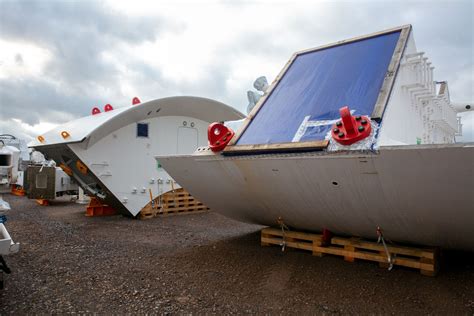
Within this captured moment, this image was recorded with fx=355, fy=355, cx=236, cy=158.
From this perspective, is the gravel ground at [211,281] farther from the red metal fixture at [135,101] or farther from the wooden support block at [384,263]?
the red metal fixture at [135,101]

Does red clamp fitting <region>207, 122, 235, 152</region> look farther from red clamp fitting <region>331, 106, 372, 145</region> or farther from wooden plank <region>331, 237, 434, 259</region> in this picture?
wooden plank <region>331, 237, 434, 259</region>

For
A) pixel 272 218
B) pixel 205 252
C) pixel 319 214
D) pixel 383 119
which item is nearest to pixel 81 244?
pixel 205 252

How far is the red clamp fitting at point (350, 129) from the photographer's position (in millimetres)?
3154

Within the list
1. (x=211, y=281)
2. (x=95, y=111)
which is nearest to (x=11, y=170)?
(x=95, y=111)

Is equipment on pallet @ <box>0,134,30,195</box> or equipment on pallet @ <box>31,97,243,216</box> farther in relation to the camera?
equipment on pallet @ <box>0,134,30,195</box>

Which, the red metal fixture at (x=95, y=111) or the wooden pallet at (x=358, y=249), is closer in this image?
the wooden pallet at (x=358, y=249)

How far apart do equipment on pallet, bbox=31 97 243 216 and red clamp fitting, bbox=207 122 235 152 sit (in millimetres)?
3780

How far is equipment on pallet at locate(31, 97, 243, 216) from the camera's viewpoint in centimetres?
754

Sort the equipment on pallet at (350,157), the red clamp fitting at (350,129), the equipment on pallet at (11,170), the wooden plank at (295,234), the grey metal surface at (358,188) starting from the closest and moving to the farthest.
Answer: the grey metal surface at (358,188)
the equipment on pallet at (350,157)
the red clamp fitting at (350,129)
the wooden plank at (295,234)
the equipment on pallet at (11,170)

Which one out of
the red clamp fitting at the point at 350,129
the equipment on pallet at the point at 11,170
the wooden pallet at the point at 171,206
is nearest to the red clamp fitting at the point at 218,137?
the red clamp fitting at the point at 350,129

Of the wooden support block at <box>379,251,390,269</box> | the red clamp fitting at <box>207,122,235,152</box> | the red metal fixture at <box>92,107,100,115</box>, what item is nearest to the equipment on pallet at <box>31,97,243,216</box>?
the red metal fixture at <box>92,107,100,115</box>

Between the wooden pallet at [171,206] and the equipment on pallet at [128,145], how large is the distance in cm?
16

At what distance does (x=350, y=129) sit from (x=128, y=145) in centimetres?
609

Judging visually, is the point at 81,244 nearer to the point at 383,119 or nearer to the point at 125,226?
the point at 125,226
